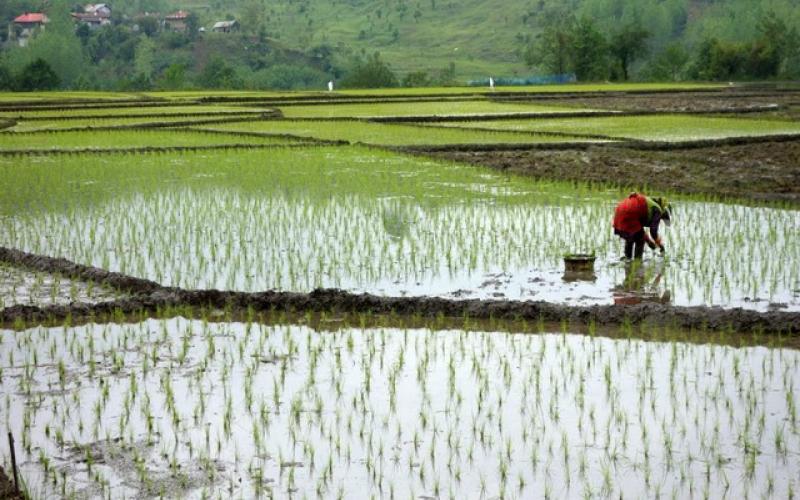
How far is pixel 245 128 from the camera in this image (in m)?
21.3

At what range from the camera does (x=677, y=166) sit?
14.7 m

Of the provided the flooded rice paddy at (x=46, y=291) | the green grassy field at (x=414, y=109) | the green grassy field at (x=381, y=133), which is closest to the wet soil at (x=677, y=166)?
the green grassy field at (x=381, y=133)

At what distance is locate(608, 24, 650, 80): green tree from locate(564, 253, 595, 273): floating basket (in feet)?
144

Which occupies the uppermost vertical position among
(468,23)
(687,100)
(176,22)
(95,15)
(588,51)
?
Answer: (95,15)

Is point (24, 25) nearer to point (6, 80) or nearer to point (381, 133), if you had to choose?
point (6, 80)

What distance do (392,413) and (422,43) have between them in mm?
83348

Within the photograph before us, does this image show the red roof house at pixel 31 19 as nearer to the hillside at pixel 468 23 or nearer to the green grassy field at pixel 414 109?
the hillside at pixel 468 23

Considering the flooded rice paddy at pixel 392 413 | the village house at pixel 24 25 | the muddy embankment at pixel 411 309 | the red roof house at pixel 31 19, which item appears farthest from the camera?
the red roof house at pixel 31 19

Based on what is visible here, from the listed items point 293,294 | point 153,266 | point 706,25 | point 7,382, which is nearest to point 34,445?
point 7,382

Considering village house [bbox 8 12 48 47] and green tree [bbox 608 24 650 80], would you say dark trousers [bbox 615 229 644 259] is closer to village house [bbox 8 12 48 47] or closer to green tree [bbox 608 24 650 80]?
green tree [bbox 608 24 650 80]

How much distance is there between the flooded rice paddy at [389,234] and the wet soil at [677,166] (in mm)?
643

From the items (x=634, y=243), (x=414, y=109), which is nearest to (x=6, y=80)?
(x=414, y=109)

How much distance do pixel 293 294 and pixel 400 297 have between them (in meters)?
0.73

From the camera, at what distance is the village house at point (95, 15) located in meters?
89.0
